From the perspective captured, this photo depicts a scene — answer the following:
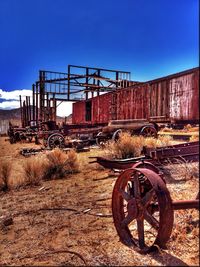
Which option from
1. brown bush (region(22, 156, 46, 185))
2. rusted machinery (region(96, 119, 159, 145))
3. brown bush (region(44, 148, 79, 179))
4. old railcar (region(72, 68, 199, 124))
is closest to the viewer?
brown bush (region(22, 156, 46, 185))

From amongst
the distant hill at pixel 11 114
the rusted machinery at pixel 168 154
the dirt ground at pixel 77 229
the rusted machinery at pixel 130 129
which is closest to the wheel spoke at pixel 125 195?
the dirt ground at pixel 77 229

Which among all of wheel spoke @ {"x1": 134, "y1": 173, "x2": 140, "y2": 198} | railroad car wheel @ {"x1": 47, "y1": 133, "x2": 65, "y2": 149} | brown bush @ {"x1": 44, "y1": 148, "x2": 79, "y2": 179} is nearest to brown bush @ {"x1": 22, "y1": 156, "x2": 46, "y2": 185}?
brown bush @ {"x1": 44, "y1": 148, "x2": 79, "y2": 179}

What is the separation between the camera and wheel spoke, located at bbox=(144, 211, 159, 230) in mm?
2807

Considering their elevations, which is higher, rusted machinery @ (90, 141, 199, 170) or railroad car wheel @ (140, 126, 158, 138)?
railroad car wheel @ (140, 126, 158, 138)

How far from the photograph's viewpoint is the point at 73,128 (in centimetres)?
1559

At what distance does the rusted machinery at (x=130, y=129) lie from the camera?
12.0 metres

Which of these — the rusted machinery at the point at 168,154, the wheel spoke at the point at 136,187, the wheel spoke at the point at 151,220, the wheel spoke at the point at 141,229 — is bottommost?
the wheel spoke at the point at 141,229

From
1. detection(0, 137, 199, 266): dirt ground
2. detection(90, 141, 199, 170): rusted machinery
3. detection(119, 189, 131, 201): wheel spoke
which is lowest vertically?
detection(0, 137, 199, 266): dirt ground

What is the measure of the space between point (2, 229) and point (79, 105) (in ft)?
67.9

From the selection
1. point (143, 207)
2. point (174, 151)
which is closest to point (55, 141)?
point (174, 151)

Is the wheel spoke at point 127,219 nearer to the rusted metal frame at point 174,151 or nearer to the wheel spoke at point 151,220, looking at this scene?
the wheel spoke at point 151,220

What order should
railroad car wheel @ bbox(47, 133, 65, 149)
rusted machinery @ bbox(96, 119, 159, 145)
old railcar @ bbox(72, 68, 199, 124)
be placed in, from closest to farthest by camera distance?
1. old railcar @ bbox(72, 68, 199, 124)
2. rusted machinery @ bbox(96, 119, 159, 145)
3. railroad car wheel @ bbox(47, 133, 65, 149)

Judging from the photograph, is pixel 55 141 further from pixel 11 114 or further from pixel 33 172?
pixel 11 114

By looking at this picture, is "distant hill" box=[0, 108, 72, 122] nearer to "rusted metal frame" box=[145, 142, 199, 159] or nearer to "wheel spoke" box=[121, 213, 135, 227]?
"rusted metal frame" box=[145, 142, 199, 159]
